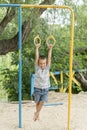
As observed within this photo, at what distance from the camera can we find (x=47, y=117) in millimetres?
6902

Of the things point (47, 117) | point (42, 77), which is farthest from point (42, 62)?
point (47, 117)

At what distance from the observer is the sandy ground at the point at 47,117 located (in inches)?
242

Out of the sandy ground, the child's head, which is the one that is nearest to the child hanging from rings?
the child's head

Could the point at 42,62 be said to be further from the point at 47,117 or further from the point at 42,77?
the point at 47,117

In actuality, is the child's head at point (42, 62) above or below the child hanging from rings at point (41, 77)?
above

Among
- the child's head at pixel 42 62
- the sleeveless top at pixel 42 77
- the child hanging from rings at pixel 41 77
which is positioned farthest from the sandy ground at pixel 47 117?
the child's head at pixel 42 62

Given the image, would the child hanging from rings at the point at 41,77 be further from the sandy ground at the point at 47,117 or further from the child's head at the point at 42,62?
the sandy ground at the point at 47,117

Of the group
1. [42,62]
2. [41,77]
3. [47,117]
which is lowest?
[47,117]

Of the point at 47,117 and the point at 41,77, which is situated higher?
the point at 41,77

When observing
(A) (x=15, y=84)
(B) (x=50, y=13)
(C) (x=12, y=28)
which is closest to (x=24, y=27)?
(B) (x=50, y=13)

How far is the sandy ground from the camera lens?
614cm

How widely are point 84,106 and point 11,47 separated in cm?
270

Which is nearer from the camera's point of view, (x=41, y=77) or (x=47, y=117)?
(x=41, y=77)

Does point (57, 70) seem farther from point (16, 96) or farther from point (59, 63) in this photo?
point (16, 96)
